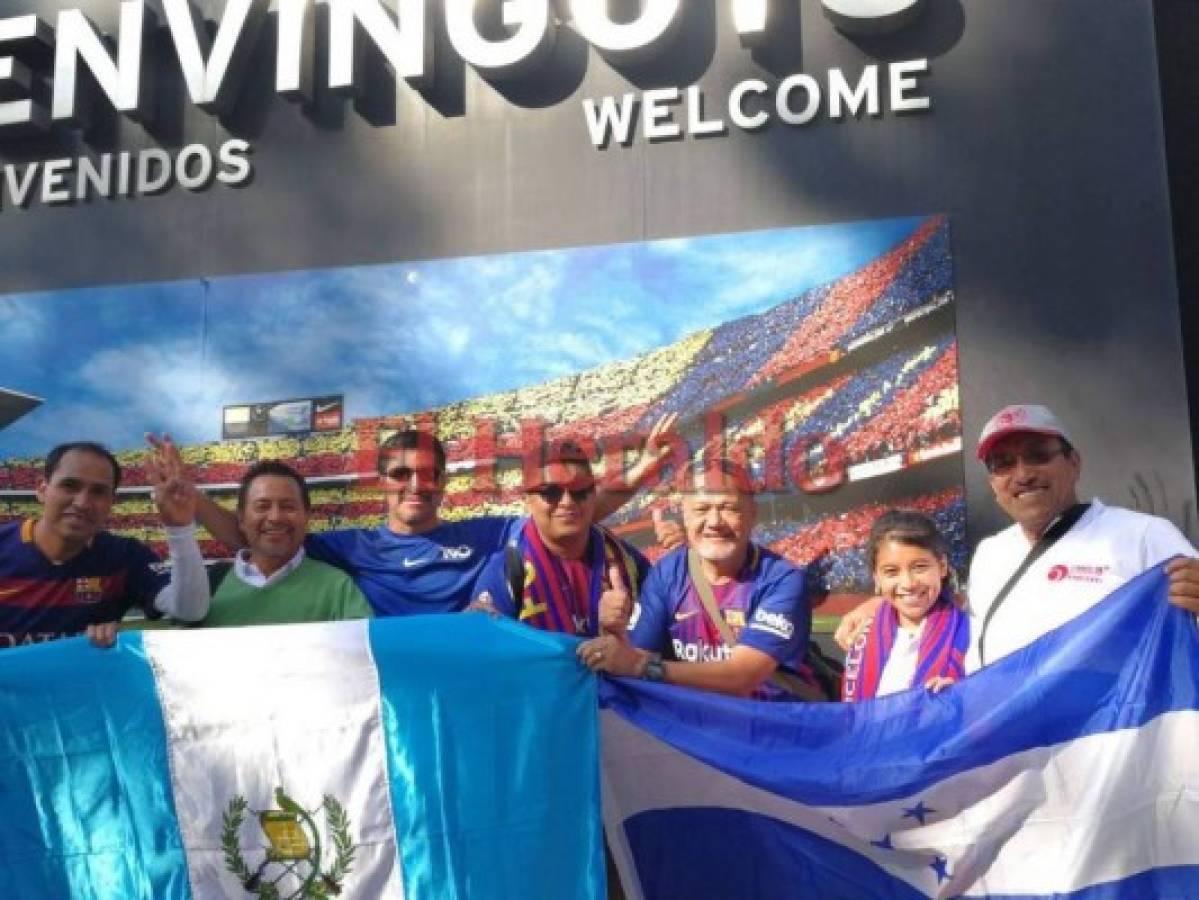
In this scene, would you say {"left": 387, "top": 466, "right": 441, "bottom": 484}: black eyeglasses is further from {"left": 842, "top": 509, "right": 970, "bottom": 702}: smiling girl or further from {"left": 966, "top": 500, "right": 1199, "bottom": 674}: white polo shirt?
{"left": 966, "top": 500, "right": 1199, "bottom": 674}: white polo shirt

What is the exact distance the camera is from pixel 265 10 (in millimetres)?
7176

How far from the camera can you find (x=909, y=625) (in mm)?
4559

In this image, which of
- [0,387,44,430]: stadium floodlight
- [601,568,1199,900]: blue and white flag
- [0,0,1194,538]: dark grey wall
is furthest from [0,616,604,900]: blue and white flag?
[0,387,44,430]: stadium floodlight

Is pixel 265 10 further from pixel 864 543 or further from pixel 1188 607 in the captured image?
pixel 1188 607

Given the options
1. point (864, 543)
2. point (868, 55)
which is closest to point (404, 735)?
point (864, 543)

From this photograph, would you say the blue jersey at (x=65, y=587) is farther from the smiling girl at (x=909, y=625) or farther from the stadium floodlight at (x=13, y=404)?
the smiling girl at (x=909, y=625)

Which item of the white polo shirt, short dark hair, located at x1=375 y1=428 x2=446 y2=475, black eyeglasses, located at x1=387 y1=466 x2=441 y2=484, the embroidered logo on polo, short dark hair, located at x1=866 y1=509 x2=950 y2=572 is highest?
short dark hair, located at x1=375 y1=428 x2=446 y2=475

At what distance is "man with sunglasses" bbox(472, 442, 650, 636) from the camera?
4.77m

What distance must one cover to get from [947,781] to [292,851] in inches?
75.2

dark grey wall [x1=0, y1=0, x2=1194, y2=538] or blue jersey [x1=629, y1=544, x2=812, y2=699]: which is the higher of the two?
dark grey wall [x1=0, y1=0, x2=1194, y2=538]

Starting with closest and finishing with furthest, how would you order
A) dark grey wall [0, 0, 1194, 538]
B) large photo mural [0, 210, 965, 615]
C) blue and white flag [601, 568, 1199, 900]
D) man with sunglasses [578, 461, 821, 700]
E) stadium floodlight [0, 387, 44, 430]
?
blue and white flag [601, 568, 1199, 900]
man with sunglasses [578, 461, 821, 700]
dark grey wall [0, 0, 1194, 538]
large photo mural [0, 210, 965, 615]
stadium floodlight [0, 387, 44, 430]

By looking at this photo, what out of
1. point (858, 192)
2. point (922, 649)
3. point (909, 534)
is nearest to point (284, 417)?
point (858, 192)

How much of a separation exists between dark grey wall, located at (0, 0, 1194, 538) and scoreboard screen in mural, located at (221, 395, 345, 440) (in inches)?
29.3

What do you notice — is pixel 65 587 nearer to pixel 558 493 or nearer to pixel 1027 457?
pixel 558 493
